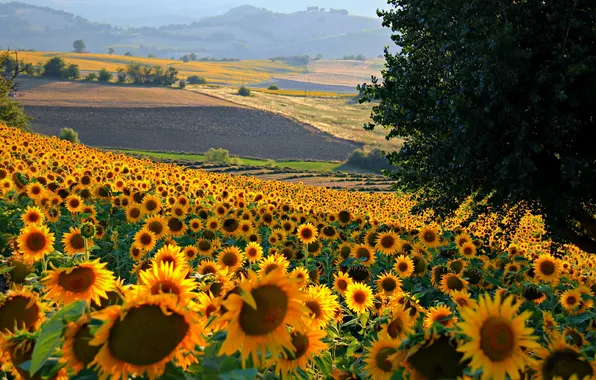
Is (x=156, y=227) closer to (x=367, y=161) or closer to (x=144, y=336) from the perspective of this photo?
(x=144, y=336)

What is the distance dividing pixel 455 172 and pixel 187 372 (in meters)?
10.4

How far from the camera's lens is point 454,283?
18.2 feet

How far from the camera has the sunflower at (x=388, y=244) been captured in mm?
7477

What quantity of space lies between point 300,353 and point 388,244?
536 cm

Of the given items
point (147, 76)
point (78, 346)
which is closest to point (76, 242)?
point (78, 346)

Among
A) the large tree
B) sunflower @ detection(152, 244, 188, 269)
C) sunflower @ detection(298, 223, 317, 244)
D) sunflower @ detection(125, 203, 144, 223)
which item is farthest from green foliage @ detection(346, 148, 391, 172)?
sunflower @ detection(152, 244, 188, 269)

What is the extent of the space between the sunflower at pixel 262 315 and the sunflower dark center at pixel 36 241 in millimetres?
2733

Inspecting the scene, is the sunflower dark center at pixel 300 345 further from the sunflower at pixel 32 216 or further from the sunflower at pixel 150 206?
the sunflower at pixel 150 206

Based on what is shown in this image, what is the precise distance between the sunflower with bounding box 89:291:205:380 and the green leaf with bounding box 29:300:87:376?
12 cm

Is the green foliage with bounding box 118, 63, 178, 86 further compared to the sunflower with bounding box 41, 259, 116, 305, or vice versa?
the green foliage with bounding box 118, 63, 178, 86

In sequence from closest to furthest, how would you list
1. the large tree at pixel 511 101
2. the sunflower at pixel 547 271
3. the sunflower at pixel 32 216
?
the sunflower at pixel 32 216
the sunflower at pixel 547 271
the large tree at pixel 511 101

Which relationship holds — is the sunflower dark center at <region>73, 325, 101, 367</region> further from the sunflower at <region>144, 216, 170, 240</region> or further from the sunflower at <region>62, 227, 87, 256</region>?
the sunflower at <region>144, 216, 170, 240</region>

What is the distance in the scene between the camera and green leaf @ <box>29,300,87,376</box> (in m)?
1.76

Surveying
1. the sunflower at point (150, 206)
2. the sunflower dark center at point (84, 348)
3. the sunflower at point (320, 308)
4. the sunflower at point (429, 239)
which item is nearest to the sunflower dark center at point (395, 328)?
the sunflower at point (320, 308)
